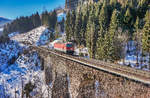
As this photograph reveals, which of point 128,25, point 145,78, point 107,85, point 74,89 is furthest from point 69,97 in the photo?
point 128,25

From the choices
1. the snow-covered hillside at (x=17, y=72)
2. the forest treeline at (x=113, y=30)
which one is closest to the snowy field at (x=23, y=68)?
the snow-covered hillside at (x=17, y=72)

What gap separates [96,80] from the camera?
A: 62.4 ft

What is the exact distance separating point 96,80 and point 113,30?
1934cm

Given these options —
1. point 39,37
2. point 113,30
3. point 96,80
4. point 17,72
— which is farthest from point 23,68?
point 39,37

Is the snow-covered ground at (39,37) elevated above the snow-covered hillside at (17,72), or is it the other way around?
the snow-covered ground at (39,37)

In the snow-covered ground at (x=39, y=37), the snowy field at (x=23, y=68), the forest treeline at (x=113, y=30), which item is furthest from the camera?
the snow-covered ground at (x=39, y=37)

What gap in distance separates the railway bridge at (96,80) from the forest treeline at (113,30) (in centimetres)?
918

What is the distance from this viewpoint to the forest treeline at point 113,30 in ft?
94.1

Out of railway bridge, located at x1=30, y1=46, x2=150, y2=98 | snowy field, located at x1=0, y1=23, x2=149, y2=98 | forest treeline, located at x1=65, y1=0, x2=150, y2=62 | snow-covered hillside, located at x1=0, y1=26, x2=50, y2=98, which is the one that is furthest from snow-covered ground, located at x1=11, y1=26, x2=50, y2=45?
railway bridge, located at x1=30, y1=46, x2=150, y2=98

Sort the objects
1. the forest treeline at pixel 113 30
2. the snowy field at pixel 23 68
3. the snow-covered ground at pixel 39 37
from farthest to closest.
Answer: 1. the snow-covered ground at pixel 39 37
2. the snowy field at pixel 23 68
3. the forest treeline at pixel 113 30

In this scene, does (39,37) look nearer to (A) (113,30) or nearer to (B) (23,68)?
(B) (23,68)

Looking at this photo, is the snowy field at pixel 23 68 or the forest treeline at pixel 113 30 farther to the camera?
the snowy field at pixel 23 68

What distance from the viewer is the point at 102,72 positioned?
17875mm

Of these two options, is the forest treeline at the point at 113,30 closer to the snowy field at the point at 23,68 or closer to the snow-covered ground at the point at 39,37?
the snowy field at the point at 23,68
